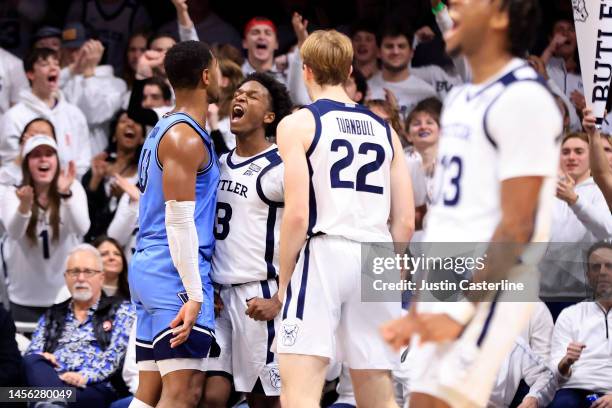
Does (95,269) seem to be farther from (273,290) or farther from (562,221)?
(562,221)

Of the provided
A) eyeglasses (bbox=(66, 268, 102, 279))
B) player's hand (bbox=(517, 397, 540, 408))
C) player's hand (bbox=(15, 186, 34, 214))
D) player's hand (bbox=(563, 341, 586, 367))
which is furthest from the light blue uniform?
player's hand (bbox=(15, 186, 34, 214))

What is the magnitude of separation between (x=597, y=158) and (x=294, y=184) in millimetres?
2478

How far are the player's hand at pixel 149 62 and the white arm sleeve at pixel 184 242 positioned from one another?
416cm

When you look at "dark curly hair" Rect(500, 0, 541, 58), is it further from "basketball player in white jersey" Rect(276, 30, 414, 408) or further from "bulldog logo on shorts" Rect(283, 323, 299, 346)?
"bulldog logo on shorts" Rect(283, 323, 299, 346)

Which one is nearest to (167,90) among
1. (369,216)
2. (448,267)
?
(369,216)

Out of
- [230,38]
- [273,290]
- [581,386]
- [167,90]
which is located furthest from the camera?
[230,38]

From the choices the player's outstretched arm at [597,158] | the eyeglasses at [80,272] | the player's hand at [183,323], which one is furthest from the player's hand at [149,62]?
the player's hand at [183,323]

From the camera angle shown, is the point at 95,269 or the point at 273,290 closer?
the point at 273,290

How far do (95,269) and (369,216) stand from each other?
296cm

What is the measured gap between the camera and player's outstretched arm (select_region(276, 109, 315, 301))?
4961 millimetres

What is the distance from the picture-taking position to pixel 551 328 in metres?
7.03

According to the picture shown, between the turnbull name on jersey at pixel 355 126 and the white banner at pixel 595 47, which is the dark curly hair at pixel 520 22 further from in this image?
the white banner at pixel 595 47

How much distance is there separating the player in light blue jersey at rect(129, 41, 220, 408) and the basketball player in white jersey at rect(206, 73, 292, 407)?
0.71ft

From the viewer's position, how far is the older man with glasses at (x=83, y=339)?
7059mm
